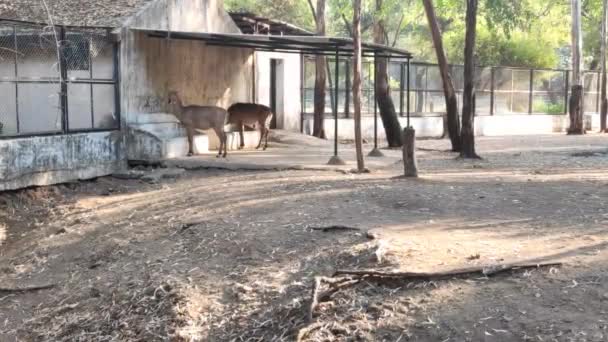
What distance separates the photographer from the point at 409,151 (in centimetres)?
1187

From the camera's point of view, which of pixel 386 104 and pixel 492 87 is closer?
pixel 386 104

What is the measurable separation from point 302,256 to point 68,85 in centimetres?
797

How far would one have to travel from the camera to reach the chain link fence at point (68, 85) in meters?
14.0

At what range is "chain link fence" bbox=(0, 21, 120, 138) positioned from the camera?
45.8 feet

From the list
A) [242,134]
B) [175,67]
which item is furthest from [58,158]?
[242,134]

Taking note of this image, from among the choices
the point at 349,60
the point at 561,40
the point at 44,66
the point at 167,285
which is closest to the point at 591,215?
the point at 167,285

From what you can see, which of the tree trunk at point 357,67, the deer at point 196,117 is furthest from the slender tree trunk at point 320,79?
the tree trunk at point 357,67

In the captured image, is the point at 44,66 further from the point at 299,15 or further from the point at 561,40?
the point at 561,40

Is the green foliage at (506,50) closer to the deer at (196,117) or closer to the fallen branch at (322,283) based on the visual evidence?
the deer at (196,117)

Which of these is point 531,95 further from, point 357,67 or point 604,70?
point 357,67

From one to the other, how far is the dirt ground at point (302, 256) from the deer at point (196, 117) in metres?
3.25

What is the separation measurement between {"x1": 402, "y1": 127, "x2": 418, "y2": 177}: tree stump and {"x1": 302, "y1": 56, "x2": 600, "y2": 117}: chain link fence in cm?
1250

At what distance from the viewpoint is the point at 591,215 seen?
28.7 feet

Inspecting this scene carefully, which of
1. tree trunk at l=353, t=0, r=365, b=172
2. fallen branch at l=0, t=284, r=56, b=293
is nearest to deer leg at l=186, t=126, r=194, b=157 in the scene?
tree trunk at l=353, t=0, r=365, b=172
